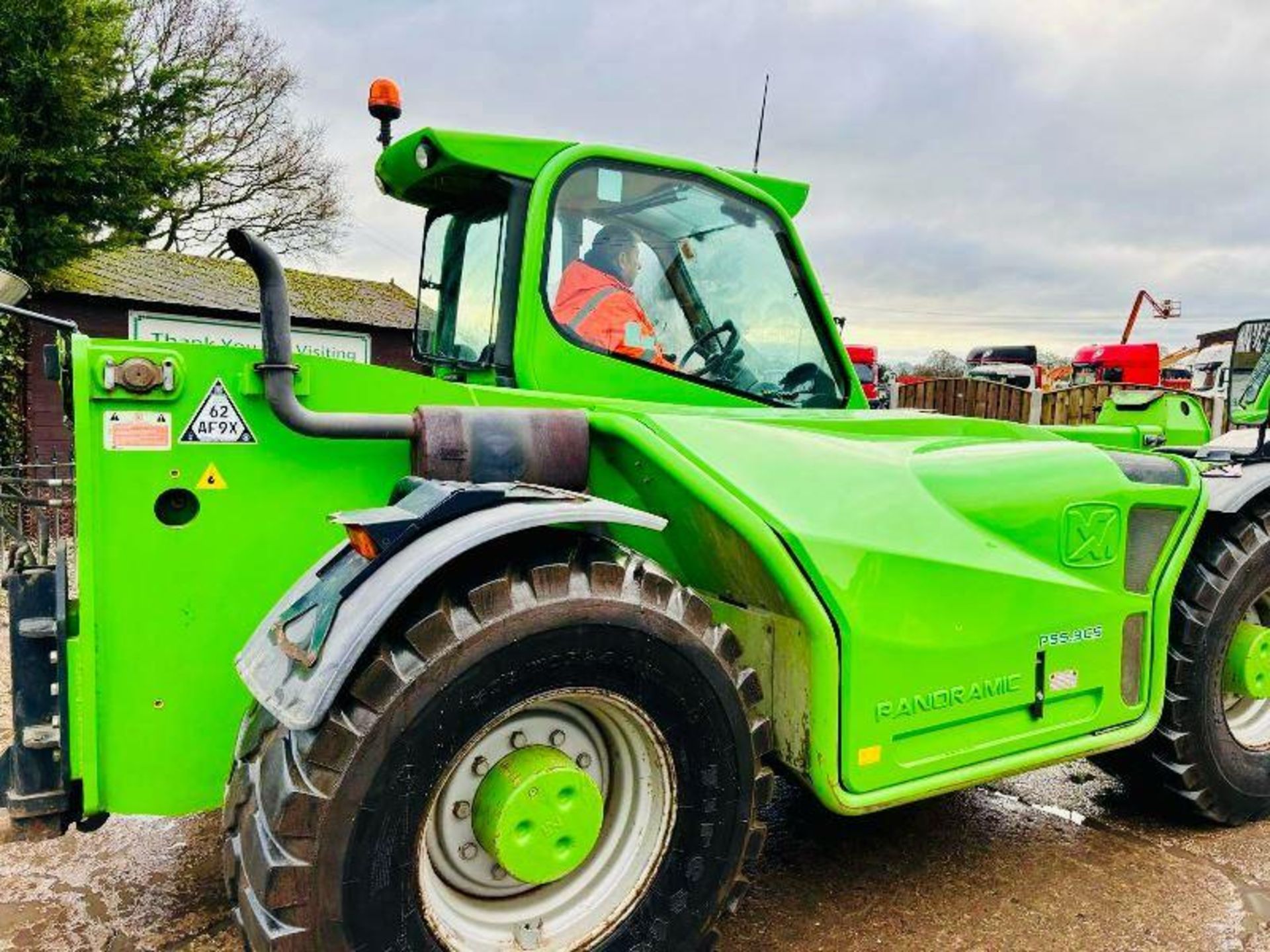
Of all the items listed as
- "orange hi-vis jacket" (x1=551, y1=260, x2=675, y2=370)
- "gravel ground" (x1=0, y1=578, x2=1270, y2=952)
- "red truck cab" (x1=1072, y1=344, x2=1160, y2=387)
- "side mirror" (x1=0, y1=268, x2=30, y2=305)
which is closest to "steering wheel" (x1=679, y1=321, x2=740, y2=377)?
"orange hi-vis jacket" (x1=551, y1=260, x2=675, y2=370)

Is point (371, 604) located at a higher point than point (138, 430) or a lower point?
lower

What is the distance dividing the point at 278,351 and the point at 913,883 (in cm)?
261

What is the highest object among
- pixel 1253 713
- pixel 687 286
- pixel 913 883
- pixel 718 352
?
pixel 687 286

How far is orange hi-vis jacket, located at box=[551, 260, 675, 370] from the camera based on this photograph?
9.44 ft

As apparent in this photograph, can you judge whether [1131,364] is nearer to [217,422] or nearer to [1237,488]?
[1237,488]

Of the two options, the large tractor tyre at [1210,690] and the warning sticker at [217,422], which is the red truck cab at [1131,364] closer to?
the large tractor tyre at [1210,690]

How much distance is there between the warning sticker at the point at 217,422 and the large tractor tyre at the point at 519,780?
69 cm

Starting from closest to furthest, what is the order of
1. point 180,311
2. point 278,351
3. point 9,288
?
point 278,351
point 9,288
point 180,311

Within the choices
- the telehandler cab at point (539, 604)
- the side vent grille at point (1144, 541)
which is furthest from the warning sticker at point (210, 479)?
the side vent grille at point (1144, 541)

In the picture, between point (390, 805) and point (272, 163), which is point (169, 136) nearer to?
point (272, 163)

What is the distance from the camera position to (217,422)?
2311mm

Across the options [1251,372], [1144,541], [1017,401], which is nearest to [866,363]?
[1017,401]

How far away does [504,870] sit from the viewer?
2221mm

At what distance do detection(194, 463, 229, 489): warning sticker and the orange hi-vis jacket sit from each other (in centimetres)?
106
